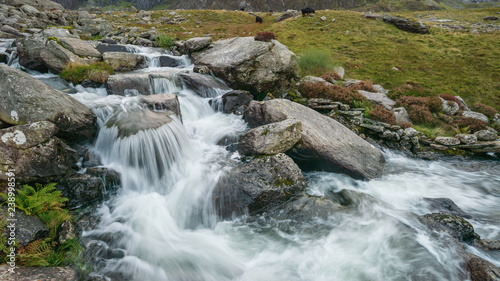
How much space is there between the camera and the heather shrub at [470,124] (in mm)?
15164

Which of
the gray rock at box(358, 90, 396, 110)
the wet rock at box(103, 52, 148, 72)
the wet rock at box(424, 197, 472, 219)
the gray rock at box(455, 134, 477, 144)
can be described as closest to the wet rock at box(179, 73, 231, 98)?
the wet rock at box(103, 52, 148, 72)

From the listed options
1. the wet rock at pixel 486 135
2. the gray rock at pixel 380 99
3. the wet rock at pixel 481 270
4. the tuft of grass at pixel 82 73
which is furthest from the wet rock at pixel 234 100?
the wet rock at pixel 486 135

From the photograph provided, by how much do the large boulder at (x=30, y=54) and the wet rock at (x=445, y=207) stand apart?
880 inches

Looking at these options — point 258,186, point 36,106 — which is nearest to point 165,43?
point 36,106

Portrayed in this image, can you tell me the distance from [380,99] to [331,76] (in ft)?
17.5

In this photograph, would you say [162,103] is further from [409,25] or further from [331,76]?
[409,25]

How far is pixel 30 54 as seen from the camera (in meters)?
14.8

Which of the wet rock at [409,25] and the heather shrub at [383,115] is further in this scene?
the wet rock at [409,25]

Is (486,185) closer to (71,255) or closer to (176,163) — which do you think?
(176,163)

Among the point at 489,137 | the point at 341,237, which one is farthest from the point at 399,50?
the point at 341,237

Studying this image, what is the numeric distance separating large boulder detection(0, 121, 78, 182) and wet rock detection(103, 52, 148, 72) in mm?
10385

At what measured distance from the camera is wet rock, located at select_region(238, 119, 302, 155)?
924 cm

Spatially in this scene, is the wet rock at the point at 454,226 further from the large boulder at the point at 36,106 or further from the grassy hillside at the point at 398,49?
the grassy hillside at the point at 398,49

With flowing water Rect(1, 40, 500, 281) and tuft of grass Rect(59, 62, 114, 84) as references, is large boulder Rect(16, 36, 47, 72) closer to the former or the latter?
tuft of grass Rect(59, 62, 114, 84)
